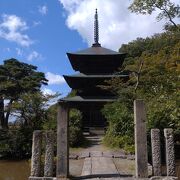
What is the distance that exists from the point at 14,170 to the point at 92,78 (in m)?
16.3

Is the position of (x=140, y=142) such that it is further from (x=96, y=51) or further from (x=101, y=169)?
(x=96, y=51)

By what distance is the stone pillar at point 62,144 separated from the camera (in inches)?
445

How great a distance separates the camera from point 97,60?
34.4 meters

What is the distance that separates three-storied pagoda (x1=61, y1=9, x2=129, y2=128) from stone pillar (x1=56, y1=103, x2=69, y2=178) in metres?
19.9

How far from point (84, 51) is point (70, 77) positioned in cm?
350

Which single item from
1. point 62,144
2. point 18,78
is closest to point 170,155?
point 62,144

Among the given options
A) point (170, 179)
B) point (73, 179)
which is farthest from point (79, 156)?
point (170, 179)

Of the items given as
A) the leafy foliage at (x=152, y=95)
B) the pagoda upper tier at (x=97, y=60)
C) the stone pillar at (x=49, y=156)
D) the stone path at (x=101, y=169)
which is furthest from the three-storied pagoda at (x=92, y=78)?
the stone pillar at (x=49, y=156)

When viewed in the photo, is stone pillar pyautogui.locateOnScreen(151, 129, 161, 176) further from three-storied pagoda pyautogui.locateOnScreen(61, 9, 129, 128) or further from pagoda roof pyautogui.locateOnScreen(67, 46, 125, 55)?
pagoda roof pyautogui.locateOnScreen(67, 46, 125, 55)

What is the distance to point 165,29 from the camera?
25797 millimetres

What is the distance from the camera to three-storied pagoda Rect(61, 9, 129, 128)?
32.6 meters

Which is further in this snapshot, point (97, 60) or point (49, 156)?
point (97, 60)

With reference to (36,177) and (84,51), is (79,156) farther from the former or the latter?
(84,51)

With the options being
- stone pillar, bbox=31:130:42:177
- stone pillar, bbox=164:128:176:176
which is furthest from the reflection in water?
stone pillar, bbox=164:128:176:176
